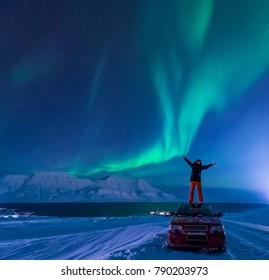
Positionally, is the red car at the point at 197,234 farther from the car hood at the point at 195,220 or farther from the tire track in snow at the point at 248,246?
the tire track in snow at the point at 248,246

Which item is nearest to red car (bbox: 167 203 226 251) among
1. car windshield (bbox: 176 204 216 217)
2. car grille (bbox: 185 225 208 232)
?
car grille (bbox: 185 225 208 232)

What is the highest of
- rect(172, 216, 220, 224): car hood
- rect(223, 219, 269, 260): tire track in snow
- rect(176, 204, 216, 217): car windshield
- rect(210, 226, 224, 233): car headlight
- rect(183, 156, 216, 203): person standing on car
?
rect(183, 156, 216, 203): person standing on car

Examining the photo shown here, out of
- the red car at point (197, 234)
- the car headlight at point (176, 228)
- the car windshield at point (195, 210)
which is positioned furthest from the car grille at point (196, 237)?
the car windshield at point (195, 210)

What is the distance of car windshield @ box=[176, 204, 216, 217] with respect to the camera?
10.7m

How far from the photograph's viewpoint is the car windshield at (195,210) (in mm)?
10719

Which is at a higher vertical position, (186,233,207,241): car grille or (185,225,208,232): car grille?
(185,225,208,232): car grille

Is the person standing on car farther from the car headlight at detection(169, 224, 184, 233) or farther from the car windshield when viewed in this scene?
the car headlight at detection(169, 224, 184, 233)

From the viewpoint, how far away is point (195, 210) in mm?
10984

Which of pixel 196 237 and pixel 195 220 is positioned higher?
pixel 195 220

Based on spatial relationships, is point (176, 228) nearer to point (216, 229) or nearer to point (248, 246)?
point (216, 229)

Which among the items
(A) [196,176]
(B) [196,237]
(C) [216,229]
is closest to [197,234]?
(B) [196,237]

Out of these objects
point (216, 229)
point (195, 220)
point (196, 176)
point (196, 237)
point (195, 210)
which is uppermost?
point (196, 176)
